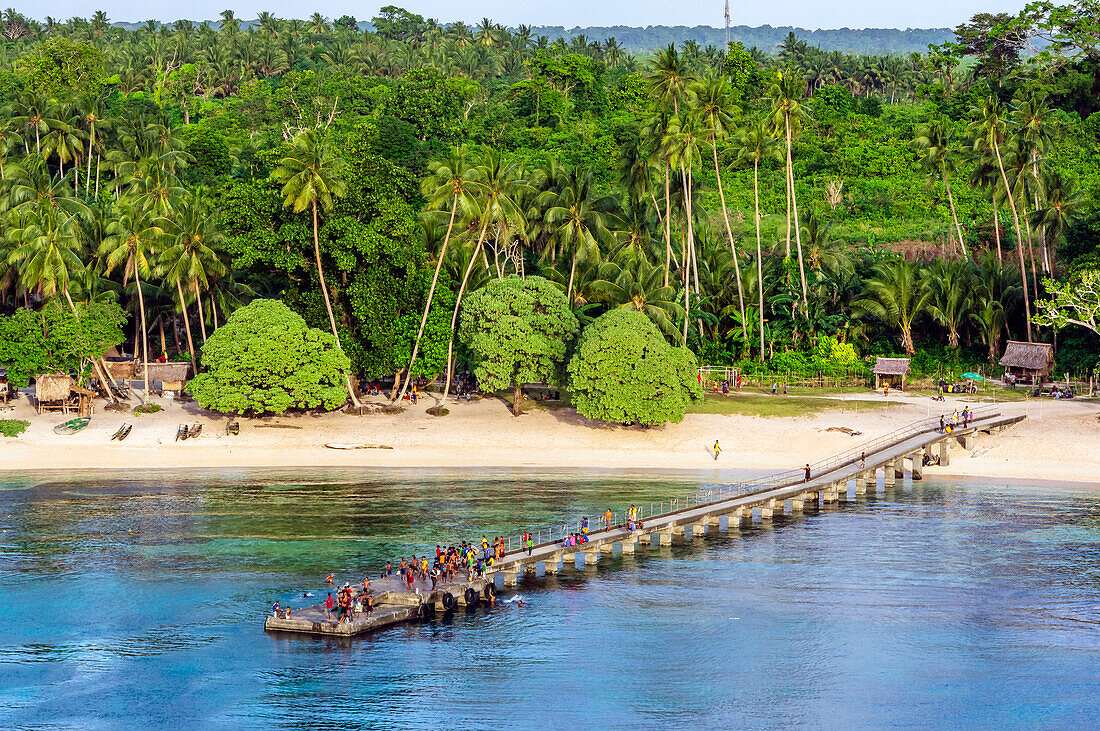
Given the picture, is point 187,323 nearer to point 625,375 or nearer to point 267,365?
point 267,365

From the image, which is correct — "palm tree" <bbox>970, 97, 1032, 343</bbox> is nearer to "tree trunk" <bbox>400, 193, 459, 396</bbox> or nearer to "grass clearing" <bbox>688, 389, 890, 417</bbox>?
"grass clearing" <bbox>688, 389, 890, 417</bbox>

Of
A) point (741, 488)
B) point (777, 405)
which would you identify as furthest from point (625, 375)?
point (777, 405)

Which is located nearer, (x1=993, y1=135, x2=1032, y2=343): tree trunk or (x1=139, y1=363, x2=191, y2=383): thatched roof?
(x1=139, y1=363, x2=191, y2=383): thatched roof

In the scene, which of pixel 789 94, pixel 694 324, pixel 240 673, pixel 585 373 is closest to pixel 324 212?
pixel 585 373

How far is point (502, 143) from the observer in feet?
473

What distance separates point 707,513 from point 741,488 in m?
6.95

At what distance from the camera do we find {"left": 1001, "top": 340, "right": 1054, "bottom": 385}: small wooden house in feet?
297

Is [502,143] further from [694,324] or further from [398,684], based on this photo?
[398,684]

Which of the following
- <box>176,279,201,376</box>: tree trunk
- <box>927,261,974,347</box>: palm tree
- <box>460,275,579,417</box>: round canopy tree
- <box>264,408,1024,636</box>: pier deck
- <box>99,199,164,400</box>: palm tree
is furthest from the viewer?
<box>927,261,974,347</box>: palm tree

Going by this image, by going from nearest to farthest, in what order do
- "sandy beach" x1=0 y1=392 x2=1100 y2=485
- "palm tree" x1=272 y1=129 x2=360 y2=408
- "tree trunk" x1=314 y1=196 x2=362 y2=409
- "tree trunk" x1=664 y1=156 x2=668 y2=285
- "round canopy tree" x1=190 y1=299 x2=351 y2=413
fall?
"sandy beach" x1=0 y1=392 x2=1100 y2=485
"round canopy tree" x1=190 y1=299 x2=351 y2=413
"palm tree" x1=272 y1=129 x2=360 y2=408
"tree trunk" x1=314 y1=196 x2=362 y2=409
"tree trunk" x1=664 y1=156 x2=668 y2=285

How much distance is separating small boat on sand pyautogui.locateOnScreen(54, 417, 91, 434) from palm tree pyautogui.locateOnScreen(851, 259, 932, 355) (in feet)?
198

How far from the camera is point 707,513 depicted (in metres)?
61.3

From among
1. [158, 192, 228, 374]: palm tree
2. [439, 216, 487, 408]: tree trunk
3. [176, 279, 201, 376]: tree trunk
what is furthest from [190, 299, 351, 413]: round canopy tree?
[176, 279, 201, 376]: tree trunk

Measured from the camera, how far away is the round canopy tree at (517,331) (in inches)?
3172
